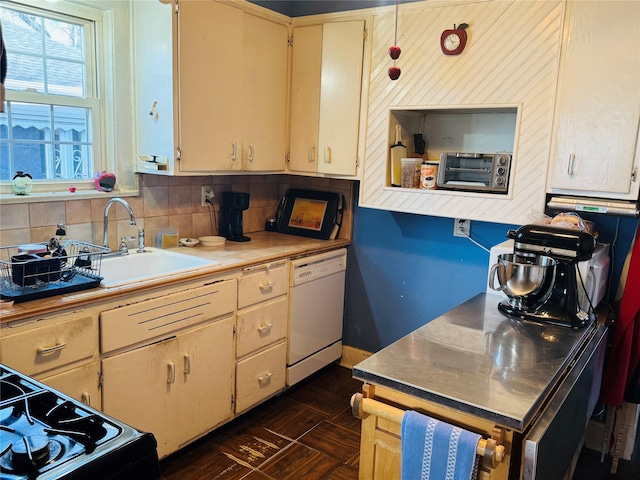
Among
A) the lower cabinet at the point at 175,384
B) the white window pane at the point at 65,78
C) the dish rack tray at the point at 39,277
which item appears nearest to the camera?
the dish rack tray at the point at 39,277

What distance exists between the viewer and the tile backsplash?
2.35 metres

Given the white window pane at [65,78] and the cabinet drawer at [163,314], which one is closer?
the cabinet drawer at [163,314]

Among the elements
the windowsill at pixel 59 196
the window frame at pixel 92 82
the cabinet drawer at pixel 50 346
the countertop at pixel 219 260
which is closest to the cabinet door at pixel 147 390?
the cabinet drawer at pixel 50 346

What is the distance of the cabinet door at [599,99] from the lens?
2230 mm

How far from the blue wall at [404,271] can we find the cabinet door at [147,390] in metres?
1.51

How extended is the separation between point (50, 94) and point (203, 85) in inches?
28.5

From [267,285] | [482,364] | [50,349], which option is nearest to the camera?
[482,364]

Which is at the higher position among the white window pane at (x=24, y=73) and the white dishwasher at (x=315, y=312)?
the white window pane at (x=24, y=73)

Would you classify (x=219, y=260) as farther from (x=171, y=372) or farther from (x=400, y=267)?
(x=400, y=267)

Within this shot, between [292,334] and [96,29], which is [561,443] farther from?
[96,29]

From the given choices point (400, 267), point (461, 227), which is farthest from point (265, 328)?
point (461, 227)

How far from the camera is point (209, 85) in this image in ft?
9.00

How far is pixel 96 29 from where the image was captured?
2635 mm

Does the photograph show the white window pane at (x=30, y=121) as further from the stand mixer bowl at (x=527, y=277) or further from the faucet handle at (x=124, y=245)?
the stand mixer bowl at (x=527, y=277)
